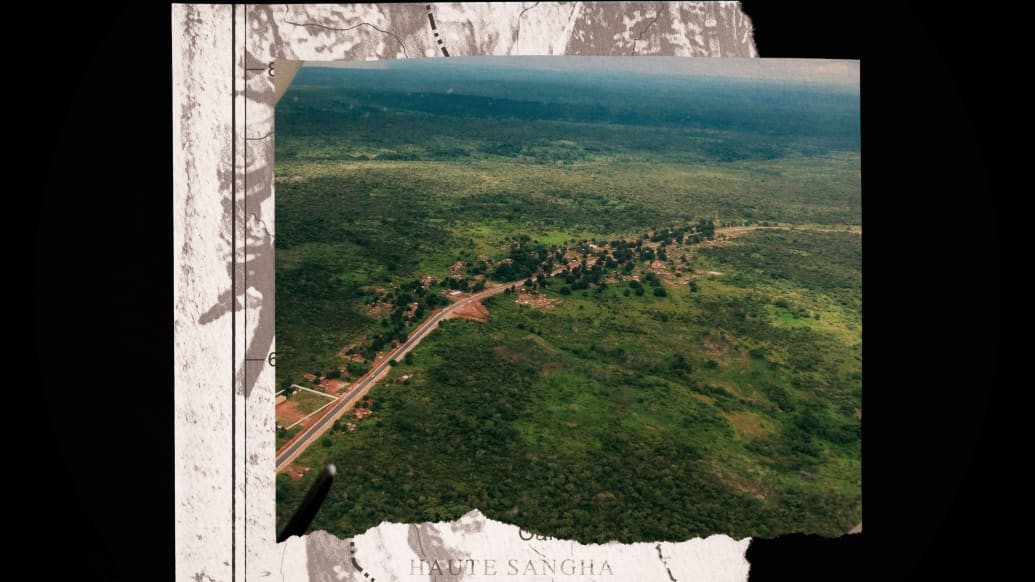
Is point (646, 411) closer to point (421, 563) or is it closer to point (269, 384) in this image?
point (421, 563)

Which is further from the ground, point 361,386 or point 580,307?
point 580,307

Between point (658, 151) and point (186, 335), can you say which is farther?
point (658, 151)

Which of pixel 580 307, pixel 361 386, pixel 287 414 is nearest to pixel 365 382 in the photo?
pixel 361 386

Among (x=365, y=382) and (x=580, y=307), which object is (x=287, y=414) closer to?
(x=365, y=382)

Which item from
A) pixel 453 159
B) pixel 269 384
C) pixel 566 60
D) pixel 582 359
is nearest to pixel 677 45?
pixel 566 60

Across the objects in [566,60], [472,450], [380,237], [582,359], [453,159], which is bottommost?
[472,450]
